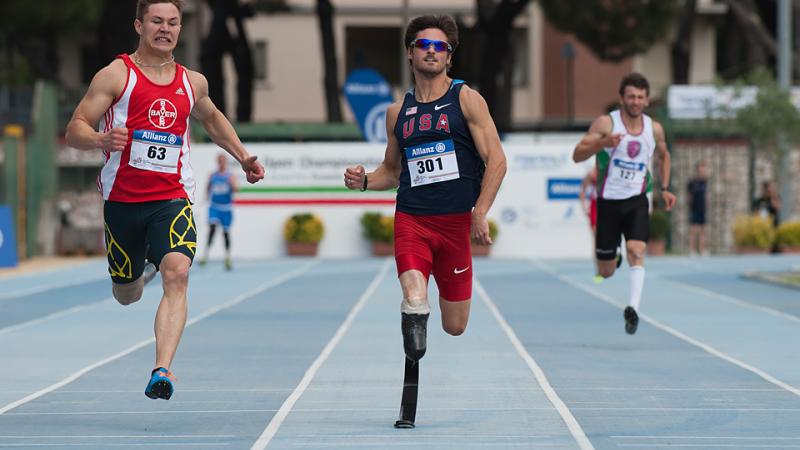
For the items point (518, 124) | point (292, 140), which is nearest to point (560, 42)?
point (518, 124)

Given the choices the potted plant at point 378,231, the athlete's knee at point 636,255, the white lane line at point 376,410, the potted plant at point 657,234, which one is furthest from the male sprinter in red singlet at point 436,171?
the potted plant at point 657,234

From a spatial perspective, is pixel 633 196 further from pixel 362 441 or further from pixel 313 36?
pixel 313 36

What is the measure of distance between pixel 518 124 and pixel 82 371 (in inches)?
1907

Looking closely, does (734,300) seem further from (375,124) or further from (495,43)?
(495,43)

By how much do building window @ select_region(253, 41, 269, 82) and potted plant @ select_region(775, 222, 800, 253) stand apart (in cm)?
2938

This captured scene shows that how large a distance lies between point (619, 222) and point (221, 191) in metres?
15.1

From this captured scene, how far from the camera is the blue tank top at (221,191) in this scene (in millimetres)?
28234

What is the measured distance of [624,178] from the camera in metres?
13.9

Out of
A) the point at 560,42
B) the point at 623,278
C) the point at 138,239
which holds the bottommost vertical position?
the point at 623,278

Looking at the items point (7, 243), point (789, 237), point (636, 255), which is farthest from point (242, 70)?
point (636, 255)

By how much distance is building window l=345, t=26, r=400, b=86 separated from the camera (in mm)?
61156

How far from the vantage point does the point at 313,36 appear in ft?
193

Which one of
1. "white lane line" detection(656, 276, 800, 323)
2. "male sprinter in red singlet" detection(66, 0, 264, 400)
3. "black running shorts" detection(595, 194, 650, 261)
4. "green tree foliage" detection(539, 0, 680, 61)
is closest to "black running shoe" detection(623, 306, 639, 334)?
"black running shorts" detection(595, 194, 650, 261)

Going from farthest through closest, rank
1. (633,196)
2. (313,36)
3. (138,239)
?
(313,36) < (633,196) < (138,239)
